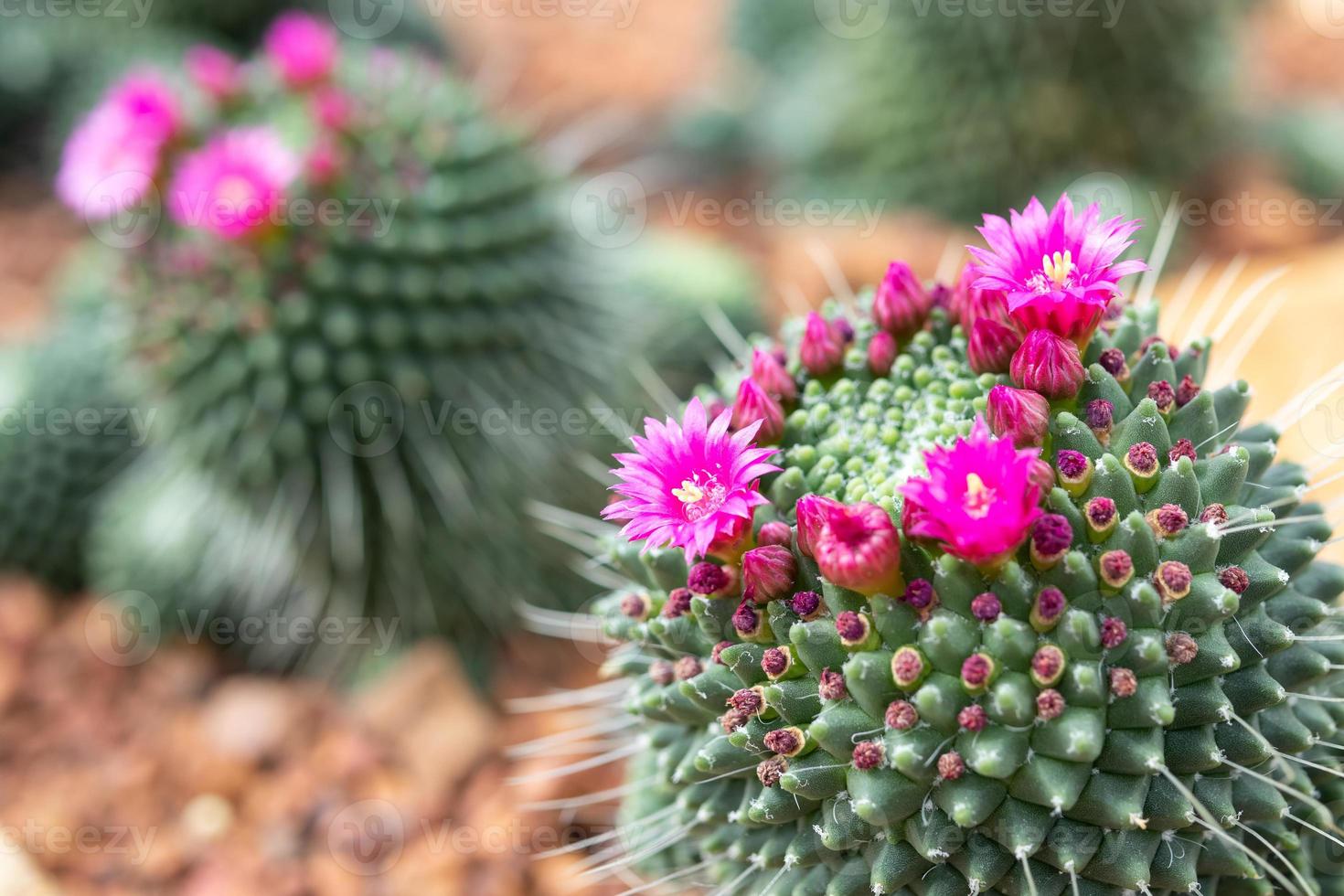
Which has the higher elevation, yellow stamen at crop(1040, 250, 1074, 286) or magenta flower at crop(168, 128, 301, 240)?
yellow stamen at crop(1040, 250, 1074, 286)

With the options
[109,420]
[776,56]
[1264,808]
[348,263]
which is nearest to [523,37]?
[776,56]

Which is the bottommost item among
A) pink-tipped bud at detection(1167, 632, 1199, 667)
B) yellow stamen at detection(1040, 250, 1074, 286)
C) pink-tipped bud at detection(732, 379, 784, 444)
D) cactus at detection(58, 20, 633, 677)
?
cactus at detection(58, 20, 633, 677)

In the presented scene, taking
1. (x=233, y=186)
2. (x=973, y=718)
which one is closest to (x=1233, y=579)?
(x=973, y=718)

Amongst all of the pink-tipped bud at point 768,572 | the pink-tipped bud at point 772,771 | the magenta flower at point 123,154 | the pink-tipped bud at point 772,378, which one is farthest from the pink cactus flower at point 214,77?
the pink-tipped bud at point 772,771

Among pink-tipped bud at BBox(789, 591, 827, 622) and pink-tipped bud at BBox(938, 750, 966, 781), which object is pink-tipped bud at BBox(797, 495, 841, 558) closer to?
pink-tipped bud at BBox(789, 591, 827, 622)

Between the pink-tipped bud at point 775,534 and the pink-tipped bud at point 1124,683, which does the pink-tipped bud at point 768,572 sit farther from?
the pink-tipped bud at point 1124,683

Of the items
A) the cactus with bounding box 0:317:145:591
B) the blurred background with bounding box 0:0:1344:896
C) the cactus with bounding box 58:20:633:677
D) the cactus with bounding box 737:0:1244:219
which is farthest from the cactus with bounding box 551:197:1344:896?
the cactus with bounding box 737:0:1244:219

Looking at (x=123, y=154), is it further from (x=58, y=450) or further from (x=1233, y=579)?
(x=1233, y=579)
